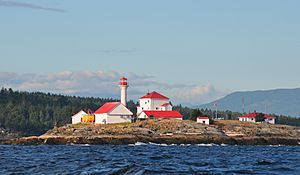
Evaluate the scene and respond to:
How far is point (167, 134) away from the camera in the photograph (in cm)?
12062

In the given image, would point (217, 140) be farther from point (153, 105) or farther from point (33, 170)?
point (33, 170)

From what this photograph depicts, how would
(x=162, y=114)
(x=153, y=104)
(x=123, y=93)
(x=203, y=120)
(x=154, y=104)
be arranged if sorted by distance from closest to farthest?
(x=203, y=120)
(x=162, y=114)
(x=123, y=93)
(x=153, y=104)
(x=154, y=104)

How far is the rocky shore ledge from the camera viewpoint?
378 ft

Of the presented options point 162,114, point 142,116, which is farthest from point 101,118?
point 162,114

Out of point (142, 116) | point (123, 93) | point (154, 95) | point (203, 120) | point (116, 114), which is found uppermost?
point (123, 93)

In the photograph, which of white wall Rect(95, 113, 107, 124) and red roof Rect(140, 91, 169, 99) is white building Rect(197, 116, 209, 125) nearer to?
red roof Rect(140, 91, 169, 99)

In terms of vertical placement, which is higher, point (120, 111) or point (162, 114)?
point (120, 111)

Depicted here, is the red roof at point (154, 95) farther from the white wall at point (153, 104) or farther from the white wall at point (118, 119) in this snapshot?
the white wall at point (118, 119)

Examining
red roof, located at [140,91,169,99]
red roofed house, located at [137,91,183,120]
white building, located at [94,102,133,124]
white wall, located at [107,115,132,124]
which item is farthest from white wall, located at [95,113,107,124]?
red roof, located at [140,91,169,99]

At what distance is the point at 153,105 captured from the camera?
147 m

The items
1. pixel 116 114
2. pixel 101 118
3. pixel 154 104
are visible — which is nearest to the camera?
pixel 116 114

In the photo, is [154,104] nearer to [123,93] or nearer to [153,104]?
[153,104]

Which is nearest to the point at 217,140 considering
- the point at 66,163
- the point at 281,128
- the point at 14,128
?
the point at 281,128

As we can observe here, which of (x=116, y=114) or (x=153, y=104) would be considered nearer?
(x=116, y=114)
